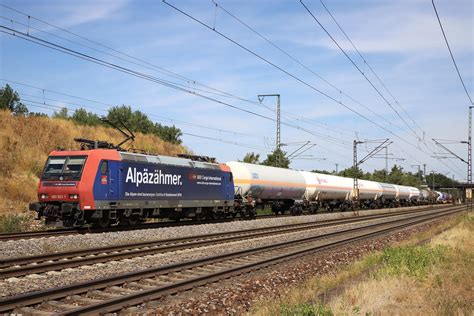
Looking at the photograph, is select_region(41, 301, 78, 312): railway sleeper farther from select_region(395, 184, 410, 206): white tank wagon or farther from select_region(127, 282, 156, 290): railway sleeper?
select_region(395, 184, 410, 206): white tank wagon

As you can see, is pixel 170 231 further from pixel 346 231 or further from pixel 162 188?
pixel 346 231

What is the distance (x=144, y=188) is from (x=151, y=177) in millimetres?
723

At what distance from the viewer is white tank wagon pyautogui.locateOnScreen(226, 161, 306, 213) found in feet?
103

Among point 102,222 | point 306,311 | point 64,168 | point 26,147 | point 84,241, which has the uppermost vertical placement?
point 26,147

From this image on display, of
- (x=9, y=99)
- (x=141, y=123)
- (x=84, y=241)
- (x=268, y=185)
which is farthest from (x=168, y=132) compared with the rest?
(x=84, y=241)

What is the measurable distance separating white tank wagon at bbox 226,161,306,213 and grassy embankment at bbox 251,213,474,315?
59.6 feet

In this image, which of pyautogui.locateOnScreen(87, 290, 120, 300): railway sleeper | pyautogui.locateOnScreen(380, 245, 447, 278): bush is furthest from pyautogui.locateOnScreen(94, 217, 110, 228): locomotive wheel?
pyautogui.locateOnScreen(380, 245, 447, 278): bush

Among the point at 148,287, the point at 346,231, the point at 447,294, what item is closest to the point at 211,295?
the point at 148,287

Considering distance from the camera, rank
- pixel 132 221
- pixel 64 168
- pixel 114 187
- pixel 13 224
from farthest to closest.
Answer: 1. pixel 132 221
2. pixel 13 224
3. pixel 114 187
4. pixel 64 168

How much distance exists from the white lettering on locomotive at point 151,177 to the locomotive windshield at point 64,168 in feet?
7.21

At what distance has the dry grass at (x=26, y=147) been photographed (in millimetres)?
25922

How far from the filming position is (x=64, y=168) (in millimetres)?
19109

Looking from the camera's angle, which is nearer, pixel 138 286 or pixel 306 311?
pixel 306 311

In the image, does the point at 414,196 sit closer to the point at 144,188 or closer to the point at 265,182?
the point at 265,182
